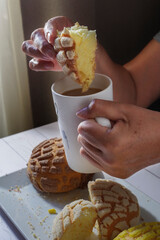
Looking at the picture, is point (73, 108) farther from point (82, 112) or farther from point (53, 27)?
point (53, 27)

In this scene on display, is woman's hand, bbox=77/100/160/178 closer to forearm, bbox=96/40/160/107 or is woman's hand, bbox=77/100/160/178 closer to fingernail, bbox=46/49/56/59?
fingernail, bbox=46/49/56/59

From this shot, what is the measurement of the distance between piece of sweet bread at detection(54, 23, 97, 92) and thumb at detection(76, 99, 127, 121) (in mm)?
71

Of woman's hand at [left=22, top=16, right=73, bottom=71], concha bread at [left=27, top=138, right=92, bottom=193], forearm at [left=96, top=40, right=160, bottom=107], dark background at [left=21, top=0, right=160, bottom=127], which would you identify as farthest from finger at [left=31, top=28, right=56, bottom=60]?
dark background at [left=21, top=0, right=160, bottom=127]

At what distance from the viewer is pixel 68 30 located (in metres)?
0.67

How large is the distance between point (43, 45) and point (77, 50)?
138 mm

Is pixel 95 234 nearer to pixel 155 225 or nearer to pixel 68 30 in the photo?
pixel 155 225

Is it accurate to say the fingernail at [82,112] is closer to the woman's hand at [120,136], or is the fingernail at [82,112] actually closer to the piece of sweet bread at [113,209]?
the woman's hand at [120,136]

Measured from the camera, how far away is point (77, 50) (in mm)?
660

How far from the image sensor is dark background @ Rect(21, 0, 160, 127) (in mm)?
1648

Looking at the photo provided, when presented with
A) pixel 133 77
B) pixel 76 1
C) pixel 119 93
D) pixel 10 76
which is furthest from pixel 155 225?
pixel 76 1

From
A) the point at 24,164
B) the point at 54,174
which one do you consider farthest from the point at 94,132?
the point at 24,164

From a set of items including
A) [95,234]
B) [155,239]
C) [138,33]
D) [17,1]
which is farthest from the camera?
[138,33]

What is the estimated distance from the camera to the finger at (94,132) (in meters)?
0.66

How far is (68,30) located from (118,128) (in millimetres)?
212
